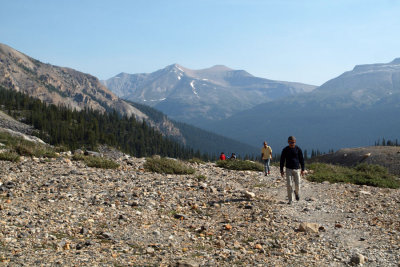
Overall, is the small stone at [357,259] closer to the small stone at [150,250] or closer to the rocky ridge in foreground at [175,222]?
the rocky ridge in foreground at [175,222]

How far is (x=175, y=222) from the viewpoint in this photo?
35.2ft

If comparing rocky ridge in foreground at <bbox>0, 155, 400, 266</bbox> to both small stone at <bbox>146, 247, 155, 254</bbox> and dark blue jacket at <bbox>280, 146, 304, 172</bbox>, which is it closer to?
small stone at <bbox>146, 247, 155, 254</bbox>

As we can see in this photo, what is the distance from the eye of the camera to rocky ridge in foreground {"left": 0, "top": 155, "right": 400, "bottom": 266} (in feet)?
25.9

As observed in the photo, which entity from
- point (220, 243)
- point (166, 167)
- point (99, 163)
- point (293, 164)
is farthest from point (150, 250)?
point (166, 167)

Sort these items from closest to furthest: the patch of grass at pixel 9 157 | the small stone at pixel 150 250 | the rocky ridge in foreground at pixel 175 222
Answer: the rocky ridge in foreground at pixel 175 222 → the small stone at pixel 150 250 → the patch of grass at pixel 9 157

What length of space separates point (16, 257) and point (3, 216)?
116 inches

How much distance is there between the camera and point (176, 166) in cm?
1966

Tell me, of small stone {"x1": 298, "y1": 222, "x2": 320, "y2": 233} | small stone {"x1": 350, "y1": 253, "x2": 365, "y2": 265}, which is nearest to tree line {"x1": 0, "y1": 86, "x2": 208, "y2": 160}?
small stone {"x1": 298, "y1": 222, "x2": 320, "y2": 233}

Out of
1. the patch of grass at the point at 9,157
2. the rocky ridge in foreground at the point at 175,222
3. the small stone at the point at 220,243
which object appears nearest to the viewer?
the rocky ridge in foreground at the point at 175,222

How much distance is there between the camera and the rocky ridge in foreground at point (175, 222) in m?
7.90

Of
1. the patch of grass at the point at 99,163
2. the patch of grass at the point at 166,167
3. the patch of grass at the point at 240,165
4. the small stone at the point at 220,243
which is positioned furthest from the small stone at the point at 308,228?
the patch of grass at the point at 240,165

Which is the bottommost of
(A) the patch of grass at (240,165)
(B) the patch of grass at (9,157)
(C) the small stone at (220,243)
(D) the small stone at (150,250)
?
(C) the small stone at (220,243)

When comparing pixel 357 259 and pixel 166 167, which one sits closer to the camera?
pixel 357 259

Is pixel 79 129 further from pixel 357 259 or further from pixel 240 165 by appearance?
pixel 357 259
